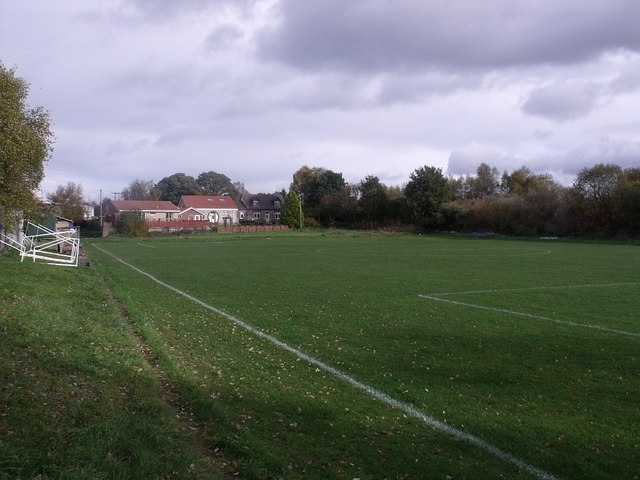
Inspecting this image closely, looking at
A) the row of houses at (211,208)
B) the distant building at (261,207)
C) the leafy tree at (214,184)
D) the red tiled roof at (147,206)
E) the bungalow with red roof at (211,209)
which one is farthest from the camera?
the leafy tree at (214,184)

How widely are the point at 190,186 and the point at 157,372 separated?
507 feet

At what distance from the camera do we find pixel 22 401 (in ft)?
18.3

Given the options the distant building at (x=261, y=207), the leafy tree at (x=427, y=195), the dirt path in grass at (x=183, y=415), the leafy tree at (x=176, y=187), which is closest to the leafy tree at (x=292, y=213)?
the leafy tree at (x=427, y=195)

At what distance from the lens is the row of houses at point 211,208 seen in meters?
114

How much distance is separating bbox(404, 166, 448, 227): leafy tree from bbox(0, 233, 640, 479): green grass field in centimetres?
7208

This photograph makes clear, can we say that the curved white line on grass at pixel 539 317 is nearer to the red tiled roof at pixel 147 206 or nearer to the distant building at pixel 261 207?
the red tiled roof at pixel 147 206

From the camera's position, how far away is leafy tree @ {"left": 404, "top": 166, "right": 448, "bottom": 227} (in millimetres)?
89562

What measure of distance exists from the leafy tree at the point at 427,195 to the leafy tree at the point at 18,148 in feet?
241

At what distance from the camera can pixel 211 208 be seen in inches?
4722

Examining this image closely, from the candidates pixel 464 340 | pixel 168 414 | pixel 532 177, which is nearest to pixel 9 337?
pixel 168 414

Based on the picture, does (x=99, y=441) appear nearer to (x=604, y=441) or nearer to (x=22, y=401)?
(x=22, y=401)

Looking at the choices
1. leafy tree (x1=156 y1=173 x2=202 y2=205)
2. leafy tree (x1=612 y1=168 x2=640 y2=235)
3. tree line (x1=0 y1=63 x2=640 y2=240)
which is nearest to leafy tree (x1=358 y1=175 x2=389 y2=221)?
tree line (x1=0 y1=63 x2=640 y2=240)

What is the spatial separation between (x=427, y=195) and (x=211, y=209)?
51045mm

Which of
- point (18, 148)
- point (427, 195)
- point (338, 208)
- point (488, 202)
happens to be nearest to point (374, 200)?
point (338, 208)
